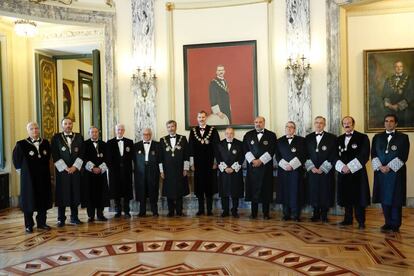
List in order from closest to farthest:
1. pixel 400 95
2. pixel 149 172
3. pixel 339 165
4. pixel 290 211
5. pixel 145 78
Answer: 1. pixel 339 165
2. pixel 290 211
3. pixel 149 172
4. pixel 400 95
5. pixel 145 78

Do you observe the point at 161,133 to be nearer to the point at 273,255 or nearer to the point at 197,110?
the point at 197,110

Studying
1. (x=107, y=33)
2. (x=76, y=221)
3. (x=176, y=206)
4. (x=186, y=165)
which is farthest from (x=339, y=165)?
(x=107, y=33)

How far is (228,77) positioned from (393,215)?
3.55m

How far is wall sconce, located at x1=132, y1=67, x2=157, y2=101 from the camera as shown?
748 cm

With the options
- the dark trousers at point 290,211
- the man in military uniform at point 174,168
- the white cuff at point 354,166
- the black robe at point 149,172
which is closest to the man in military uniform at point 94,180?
the black robe at point 149,172

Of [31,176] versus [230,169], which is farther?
[230,169]

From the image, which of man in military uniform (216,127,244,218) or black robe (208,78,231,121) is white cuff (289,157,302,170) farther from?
black robe (208,78,231,121)

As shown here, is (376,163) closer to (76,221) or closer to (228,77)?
(228,77)

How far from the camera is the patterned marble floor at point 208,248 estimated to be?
4125 mm

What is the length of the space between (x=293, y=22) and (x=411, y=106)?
8.52ft

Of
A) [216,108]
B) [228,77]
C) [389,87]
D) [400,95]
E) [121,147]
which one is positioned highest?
[228,77]

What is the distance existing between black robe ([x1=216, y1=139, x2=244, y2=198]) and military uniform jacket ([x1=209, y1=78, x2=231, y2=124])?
2.79ft

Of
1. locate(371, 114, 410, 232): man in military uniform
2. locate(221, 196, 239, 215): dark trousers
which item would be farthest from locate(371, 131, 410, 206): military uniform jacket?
locate(221, 196, 239, 215): dark trousers

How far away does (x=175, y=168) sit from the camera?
6.82m
